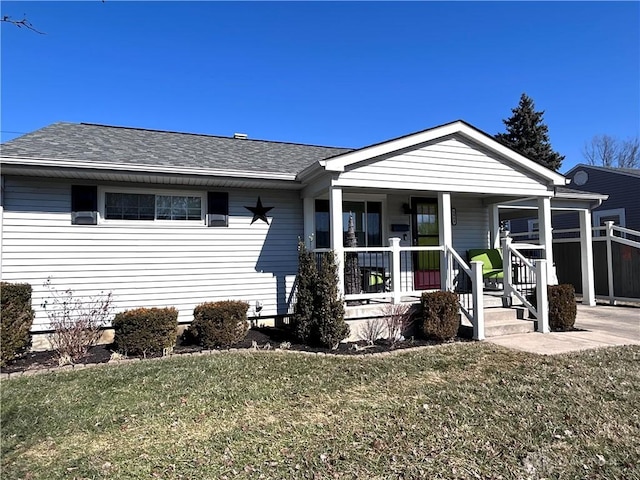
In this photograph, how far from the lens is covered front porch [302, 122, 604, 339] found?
670cm

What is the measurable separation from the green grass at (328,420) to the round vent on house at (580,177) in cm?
1671

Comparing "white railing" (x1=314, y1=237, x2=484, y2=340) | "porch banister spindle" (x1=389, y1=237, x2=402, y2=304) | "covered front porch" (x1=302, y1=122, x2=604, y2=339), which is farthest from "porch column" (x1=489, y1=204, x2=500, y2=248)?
"porch banister spindle" (x1=389, y1=237, x2=402, y2=304)

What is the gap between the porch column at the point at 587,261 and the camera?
33.9 feet

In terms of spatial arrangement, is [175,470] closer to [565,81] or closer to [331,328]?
[331,328]

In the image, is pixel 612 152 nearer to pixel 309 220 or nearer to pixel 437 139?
pixel 437 139

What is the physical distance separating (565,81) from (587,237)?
16.4 ft

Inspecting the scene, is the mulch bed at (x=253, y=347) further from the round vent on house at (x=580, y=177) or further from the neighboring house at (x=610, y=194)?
the round vent on house at (x=580, y=177)

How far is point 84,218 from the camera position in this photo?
21.3 feet

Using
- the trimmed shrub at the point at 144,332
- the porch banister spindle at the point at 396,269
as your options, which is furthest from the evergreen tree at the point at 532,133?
the trimmed shrub at the point at 144,332

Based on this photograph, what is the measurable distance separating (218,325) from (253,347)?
668mm

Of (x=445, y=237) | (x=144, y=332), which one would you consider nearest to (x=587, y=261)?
(x=445, y=237)

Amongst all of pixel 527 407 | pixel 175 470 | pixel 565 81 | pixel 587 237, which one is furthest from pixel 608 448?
pixel 565 81

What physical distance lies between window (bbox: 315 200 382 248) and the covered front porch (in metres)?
0.02

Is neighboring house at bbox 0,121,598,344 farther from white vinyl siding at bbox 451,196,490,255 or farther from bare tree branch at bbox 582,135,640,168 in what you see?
bare tree branch at bbox 582,135,640,168
